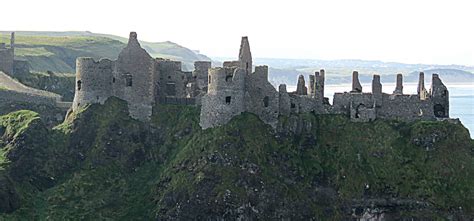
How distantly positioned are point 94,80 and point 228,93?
1658 centimetres

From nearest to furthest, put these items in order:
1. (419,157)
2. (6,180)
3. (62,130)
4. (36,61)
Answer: (6,180)
(419,157)
(62,130)
(36,61)

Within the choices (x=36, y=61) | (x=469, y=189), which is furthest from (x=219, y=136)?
(x=36, y=61)


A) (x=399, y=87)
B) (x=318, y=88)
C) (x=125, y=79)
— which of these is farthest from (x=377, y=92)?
(x=125, y=79)

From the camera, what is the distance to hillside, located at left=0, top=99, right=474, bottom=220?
8556 cm

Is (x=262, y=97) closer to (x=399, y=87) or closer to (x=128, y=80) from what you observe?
(x=128, y=80)

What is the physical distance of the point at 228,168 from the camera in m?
87.6

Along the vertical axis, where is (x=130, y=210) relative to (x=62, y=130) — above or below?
below

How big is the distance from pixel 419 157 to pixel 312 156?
11.3 meters

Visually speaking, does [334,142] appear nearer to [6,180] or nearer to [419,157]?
[419,157]

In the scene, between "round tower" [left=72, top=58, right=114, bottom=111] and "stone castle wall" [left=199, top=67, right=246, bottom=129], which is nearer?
"stone castle wall" [left=199, top=67, right=246, bottom=129]

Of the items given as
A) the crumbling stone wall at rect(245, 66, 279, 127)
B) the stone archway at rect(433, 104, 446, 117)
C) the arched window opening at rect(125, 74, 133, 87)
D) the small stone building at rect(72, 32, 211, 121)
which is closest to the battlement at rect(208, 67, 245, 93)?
the crumbling stone wall at rect(245, 66, 279, 127)

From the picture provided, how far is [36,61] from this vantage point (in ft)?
551

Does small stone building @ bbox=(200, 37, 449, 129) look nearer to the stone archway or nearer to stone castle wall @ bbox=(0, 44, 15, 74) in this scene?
the stone archway

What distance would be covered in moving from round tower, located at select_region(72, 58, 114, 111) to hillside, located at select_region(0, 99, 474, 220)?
152 cm
